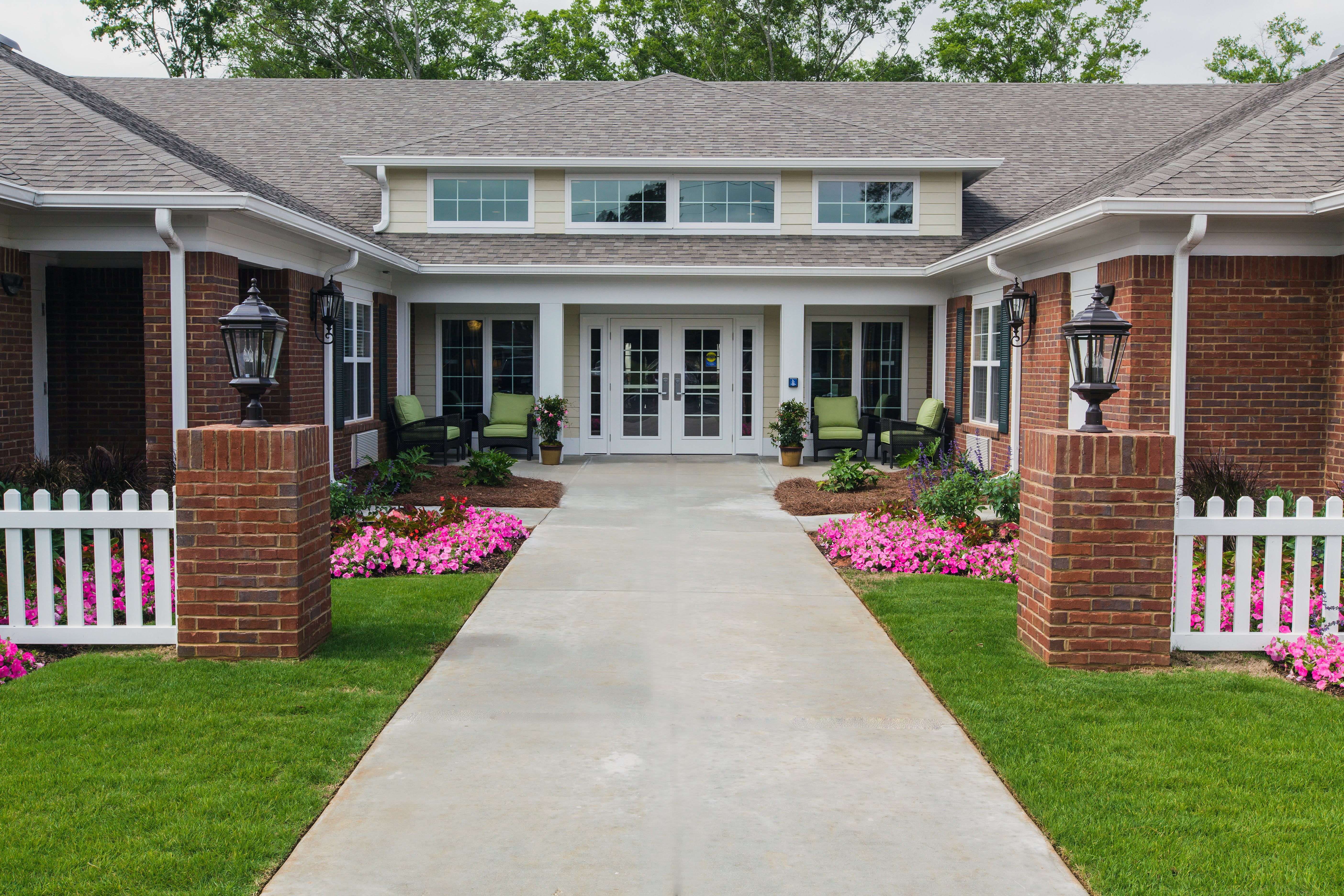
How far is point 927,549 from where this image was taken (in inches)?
338

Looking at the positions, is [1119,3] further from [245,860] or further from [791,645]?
[245,860]

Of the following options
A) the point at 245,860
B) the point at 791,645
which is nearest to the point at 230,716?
the point at 245,860

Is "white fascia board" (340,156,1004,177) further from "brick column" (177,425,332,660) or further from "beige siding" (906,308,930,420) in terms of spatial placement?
"brick column" (177,425,332,660)

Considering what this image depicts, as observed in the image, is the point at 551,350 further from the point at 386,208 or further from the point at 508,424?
the point at 386,208

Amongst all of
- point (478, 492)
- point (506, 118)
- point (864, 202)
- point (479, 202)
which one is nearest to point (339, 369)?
point (478, 492)

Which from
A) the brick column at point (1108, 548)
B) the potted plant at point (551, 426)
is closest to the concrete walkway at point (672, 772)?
the brick column at point (1108, 548)

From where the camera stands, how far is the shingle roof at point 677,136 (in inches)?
392

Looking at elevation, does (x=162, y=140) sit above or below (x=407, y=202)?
below

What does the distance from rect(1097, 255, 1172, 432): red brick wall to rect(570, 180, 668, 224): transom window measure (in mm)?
8429

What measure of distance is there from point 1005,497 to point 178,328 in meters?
7.14

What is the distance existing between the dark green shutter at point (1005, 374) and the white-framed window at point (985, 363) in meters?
0.22

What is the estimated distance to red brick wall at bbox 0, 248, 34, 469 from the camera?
9570 mm

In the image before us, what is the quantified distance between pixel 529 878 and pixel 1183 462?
7972 millimetres

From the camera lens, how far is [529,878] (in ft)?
11.4
